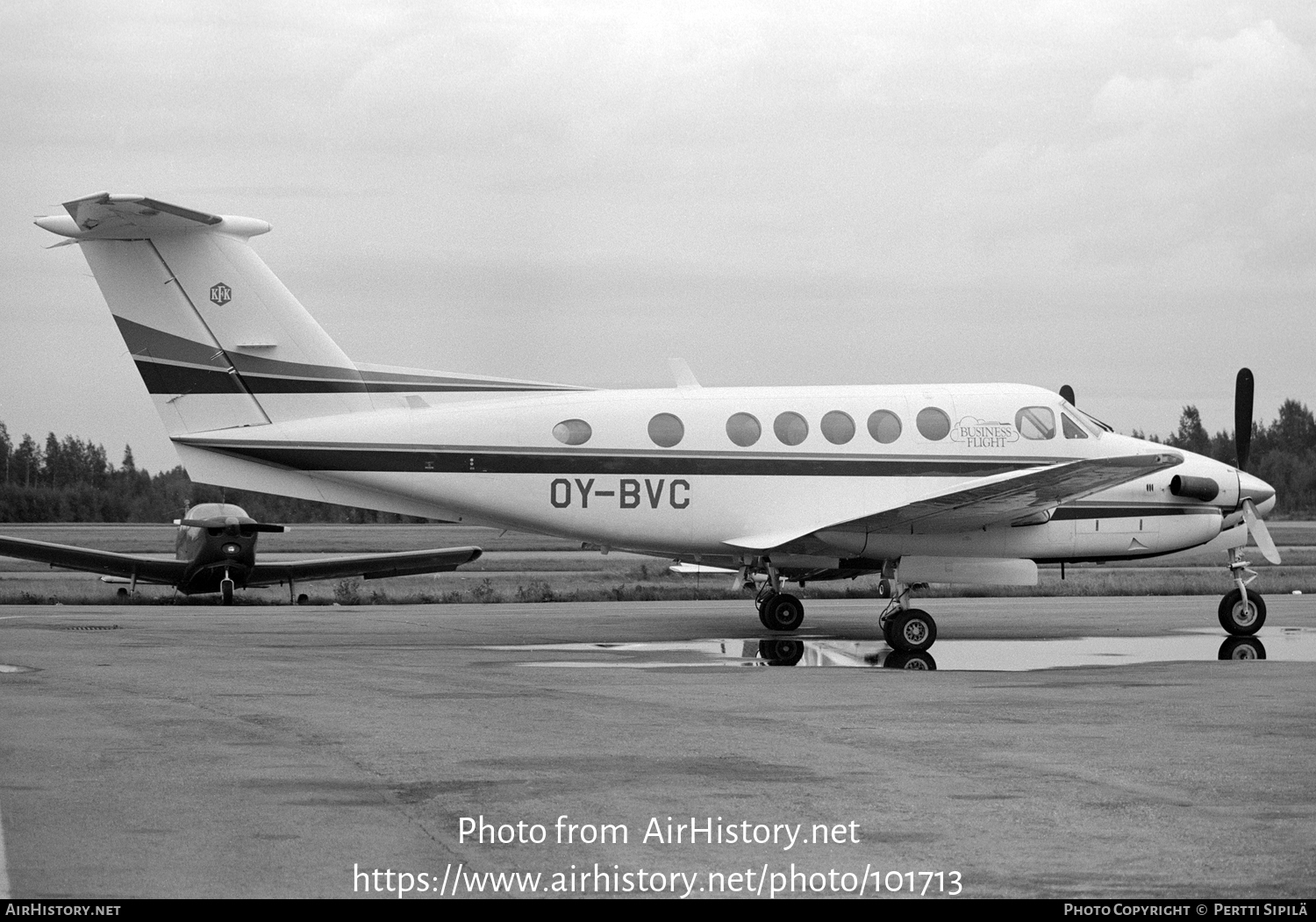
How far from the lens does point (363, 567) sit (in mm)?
30969

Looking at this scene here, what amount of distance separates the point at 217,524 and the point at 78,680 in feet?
55.9

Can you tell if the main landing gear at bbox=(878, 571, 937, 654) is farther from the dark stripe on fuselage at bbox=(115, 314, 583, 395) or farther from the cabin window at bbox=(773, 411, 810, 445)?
the dark stripe on fuselage at bbox=(115, 314, 583, 395)

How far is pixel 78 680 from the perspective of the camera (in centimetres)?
1235

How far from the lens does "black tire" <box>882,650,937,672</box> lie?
1473cm

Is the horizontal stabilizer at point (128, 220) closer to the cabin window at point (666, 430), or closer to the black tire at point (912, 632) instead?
the cabin window at point (666, 430)

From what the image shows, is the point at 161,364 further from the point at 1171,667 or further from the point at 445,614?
the point at 1171,667

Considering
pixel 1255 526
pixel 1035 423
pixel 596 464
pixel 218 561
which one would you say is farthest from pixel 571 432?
pixel 218 561

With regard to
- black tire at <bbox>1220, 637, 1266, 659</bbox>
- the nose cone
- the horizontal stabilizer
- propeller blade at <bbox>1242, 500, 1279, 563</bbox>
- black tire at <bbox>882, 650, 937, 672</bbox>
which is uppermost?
the horizontal stabilizer

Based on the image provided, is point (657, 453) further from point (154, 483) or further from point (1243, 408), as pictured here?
point (154, 483)

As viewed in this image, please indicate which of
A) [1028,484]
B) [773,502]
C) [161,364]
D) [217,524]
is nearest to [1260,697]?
[1028,484]

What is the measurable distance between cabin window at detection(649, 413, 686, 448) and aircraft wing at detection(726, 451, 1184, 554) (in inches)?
60.7

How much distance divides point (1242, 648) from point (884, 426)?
5160 mm

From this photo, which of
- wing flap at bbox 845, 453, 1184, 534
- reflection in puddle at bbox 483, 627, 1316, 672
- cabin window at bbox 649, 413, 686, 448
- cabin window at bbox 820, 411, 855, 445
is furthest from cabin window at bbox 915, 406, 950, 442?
cabin window at bbox 649, 413, 686, 448

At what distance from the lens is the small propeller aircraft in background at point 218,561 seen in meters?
28.9
